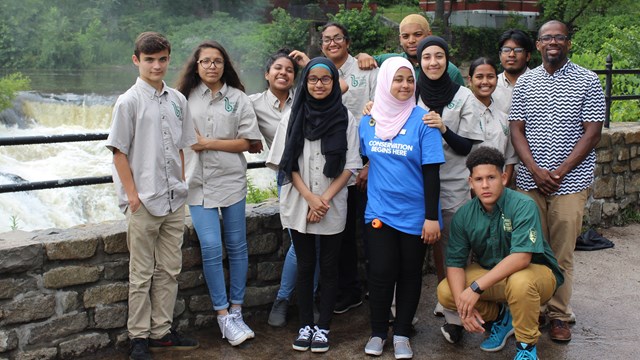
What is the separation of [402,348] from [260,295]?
1.07 metres

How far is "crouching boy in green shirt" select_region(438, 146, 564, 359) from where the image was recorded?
3602mm

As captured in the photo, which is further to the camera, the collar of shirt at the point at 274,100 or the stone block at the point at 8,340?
the collar of shirt at the point at 274,100

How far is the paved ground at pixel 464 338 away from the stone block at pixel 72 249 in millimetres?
589

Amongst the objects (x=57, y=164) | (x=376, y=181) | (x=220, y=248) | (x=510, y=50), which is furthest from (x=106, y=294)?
(x=57, y=164)

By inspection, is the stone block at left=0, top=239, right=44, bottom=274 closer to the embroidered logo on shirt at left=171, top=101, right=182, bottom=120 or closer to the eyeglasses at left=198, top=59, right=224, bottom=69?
the embroidered logo on shirt at left=171, top=101, right=182, bottom=120

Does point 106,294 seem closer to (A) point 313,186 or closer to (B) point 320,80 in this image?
(A) point 313,186

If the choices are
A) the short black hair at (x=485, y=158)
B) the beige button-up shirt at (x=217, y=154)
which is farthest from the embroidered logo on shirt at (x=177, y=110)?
the short black hair at (x=485, y=158)

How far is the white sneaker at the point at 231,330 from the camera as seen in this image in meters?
4.02

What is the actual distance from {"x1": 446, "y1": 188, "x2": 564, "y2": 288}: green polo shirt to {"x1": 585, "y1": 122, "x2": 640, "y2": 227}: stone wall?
113 inches

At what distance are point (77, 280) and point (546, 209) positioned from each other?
2779 mm

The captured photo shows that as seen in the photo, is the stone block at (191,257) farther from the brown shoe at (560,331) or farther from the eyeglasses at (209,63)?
the brown shoe at (560,331)

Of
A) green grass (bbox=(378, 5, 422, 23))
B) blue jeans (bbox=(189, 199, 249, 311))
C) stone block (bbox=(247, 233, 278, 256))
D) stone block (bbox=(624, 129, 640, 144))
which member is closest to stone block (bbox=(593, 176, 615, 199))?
stone block (bbox=(624, 129, 640, 144))

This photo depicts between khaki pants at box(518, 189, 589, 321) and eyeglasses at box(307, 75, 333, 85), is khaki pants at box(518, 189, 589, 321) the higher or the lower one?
the lower one

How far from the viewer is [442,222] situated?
4066 mm
